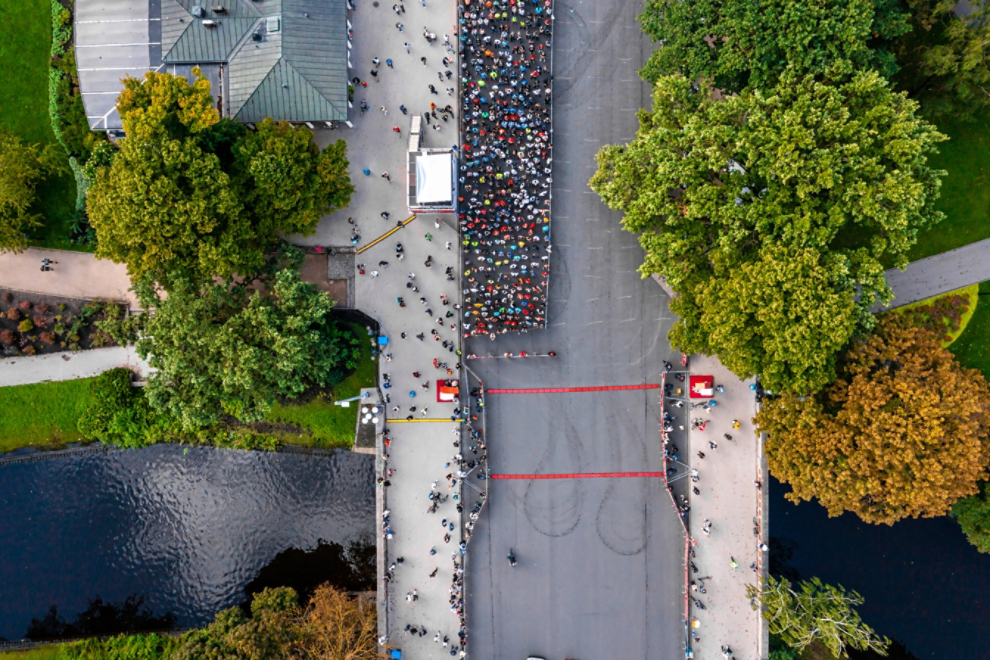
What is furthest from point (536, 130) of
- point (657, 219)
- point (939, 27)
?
point (939, 27)

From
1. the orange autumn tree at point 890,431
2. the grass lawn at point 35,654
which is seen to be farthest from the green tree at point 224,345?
the orange autumn tree at point 890,431

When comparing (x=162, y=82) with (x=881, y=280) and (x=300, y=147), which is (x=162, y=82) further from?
(x=881, y=280)

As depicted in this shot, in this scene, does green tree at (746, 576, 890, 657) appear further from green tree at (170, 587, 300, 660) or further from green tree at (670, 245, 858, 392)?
green tree at (170, 587, 300, 660)

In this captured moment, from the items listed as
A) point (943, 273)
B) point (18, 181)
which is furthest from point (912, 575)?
point (18, 181)

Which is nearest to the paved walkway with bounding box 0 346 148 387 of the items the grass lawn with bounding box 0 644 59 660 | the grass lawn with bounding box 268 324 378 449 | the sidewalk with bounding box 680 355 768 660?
the grass lawn with bounding box 268 324 378 449

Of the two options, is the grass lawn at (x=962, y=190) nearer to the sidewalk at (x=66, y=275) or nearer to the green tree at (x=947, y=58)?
the green tree at (x=947, y=58)

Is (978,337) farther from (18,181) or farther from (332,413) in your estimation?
(18,181)

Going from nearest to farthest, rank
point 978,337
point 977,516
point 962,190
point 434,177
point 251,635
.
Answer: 1. point 251,635
2. point 977,516
3. point 434,177
4. point 962,190
5. point 978,337
